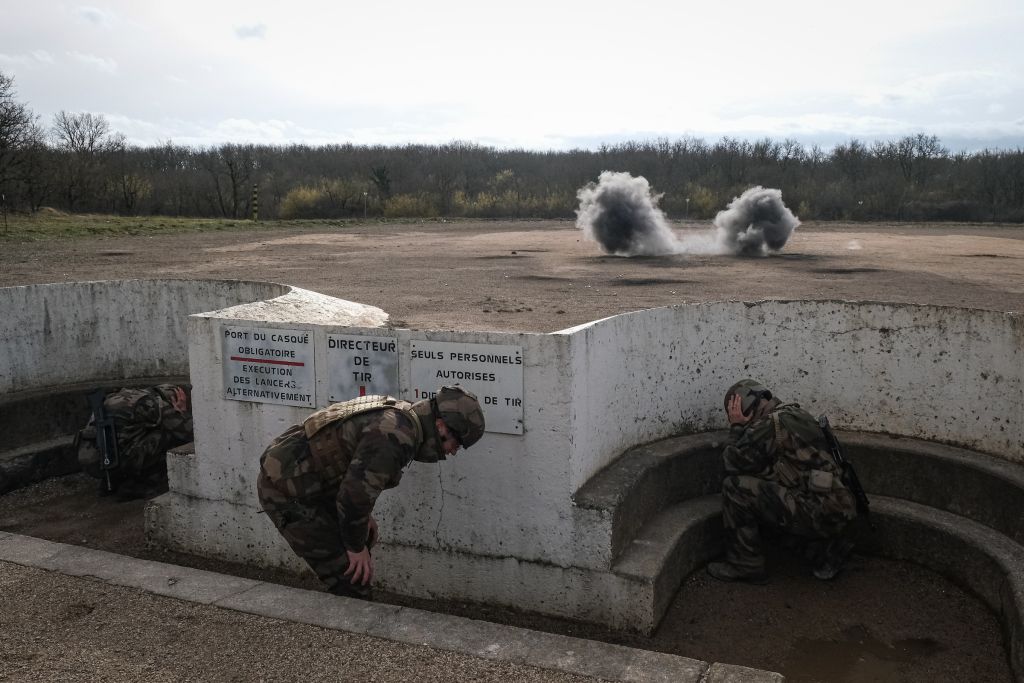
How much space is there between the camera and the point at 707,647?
15.6 ft

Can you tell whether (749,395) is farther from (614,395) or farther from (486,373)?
(486,373)

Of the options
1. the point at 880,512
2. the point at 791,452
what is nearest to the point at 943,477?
the point at 880,512

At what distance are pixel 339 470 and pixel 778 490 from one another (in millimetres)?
2797

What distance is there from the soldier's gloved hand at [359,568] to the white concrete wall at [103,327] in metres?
4.43

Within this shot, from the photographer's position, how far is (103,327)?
859cm

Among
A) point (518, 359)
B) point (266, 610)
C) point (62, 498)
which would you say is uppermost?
point (518, 359)

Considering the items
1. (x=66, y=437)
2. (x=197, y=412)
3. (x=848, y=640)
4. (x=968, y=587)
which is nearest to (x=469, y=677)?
(x=848, y=640)

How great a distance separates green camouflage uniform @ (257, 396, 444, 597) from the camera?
421cm

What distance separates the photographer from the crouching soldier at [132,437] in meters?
7.01

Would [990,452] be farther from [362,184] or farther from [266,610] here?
[362,184]

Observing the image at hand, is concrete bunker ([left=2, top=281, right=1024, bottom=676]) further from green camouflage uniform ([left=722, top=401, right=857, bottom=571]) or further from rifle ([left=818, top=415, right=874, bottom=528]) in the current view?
rifle ([left=818, top=415, right=874, bottom=528])

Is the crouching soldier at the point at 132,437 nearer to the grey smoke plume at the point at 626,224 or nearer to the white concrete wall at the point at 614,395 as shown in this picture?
the white concrete wall at the point at 614,395

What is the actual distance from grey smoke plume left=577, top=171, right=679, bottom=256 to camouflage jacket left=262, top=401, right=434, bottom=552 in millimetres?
14585

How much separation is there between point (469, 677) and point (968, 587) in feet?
11.5
